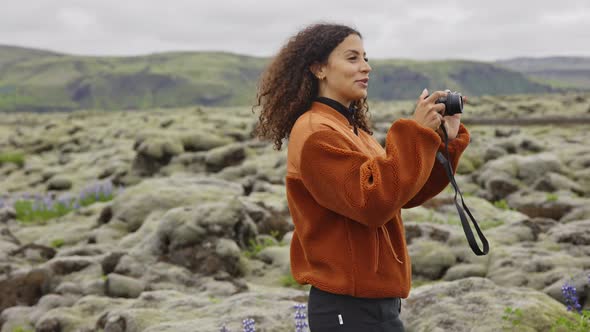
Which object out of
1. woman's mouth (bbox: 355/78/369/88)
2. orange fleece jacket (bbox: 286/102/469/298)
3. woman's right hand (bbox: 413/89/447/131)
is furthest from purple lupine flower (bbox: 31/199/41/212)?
woman's right hand (bbox: 413/89/447/131)

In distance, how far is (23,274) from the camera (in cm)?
1321

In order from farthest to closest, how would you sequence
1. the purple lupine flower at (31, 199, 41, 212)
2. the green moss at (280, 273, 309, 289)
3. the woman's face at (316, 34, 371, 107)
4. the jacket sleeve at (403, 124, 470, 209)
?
the purple lupine flower at (31, 199, 41, 212) < the green moss at (280, 273, 309, 289) < the jacket sleeve at (403, 124, 470, 209) < the woman's face at (316, 34, 371, 107)

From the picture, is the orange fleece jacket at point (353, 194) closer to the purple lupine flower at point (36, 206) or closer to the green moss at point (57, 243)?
the green moss at point (57, 243)

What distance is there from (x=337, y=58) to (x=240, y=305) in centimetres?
560

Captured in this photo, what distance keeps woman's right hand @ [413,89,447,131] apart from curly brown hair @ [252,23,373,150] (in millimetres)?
905

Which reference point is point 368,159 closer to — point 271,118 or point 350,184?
point 350,184

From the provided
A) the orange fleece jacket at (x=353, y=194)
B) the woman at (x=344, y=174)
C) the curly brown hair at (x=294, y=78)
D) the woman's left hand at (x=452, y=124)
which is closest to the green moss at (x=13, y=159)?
the curly brown hair at (x=294, y=78)

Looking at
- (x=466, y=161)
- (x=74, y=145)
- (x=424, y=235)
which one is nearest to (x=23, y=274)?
(x=424, y=235)

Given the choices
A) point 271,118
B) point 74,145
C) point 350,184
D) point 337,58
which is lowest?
point 74,145

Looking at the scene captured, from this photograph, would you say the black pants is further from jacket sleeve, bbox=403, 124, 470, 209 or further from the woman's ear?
the woman's ear

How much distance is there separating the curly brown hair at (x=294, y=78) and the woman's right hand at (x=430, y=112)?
2.97 feet

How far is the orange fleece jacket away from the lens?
386cm

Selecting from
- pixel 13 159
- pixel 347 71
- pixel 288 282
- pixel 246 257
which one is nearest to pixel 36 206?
pixel 246 257

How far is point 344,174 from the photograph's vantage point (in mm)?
3896
